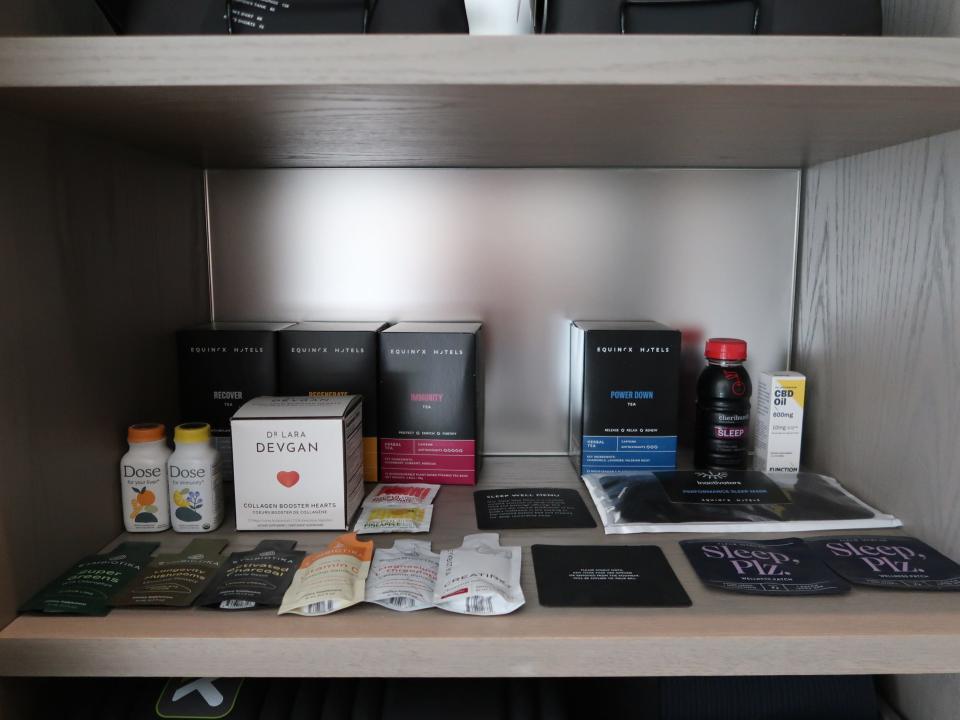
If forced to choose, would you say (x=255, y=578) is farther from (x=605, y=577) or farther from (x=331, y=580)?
(x=605, y=577)

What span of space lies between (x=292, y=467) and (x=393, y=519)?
119 millimetres

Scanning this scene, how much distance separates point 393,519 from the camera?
0.71 meters

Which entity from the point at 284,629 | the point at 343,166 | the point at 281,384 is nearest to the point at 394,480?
the point at 281,384

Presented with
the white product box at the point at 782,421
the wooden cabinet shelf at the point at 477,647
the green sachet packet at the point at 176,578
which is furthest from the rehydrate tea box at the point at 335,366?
the white product box at the point at 782,421

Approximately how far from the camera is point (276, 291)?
97 cm

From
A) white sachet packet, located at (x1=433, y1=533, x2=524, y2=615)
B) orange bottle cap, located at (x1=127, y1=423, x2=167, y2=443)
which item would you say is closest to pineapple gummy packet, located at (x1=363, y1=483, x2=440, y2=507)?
white sachet packet, located at (x1=433, y1=533, x2=524, y2=615)

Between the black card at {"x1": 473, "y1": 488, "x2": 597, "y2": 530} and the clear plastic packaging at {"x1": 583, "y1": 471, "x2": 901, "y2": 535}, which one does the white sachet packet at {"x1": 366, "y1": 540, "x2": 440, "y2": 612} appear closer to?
the black card at {"x1": 473, "y1": 488, "x2": 597, "y2": 530}

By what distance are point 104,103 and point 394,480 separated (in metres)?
0.51

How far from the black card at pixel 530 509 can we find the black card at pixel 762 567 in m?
0.13

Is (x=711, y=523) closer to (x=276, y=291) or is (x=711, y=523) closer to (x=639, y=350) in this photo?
(x=639, y=350)

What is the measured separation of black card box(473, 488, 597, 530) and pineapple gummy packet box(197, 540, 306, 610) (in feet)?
0.66

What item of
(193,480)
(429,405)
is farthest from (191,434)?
(429,405)

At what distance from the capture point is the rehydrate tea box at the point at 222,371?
0.81 meters

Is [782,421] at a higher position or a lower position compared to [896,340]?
lower
